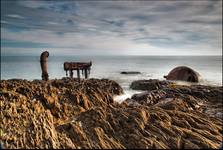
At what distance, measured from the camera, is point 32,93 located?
17172 mm

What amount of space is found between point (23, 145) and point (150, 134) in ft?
19.8

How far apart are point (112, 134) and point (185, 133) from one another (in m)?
3.76

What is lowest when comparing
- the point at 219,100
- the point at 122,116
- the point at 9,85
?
the point at 219,100

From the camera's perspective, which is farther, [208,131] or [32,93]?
[32,93]

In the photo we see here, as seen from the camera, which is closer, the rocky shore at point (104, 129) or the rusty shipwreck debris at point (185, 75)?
the rocky shore at point (104, 129)

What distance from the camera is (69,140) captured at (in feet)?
34.5

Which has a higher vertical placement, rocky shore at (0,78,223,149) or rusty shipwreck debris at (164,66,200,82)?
rocky shore at (0,78,223,149)

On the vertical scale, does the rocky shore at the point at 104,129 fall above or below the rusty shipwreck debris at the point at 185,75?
above

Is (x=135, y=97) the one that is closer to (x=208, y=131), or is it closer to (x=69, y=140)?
(x=208, y=131)

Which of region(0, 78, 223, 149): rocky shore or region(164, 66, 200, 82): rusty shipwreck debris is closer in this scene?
region(0, 78, 223, 149): rocky shore

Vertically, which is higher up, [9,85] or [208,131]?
[9,85]

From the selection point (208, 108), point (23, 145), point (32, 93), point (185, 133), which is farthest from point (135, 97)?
point (23, 145)

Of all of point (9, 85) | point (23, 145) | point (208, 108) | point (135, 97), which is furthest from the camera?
point (135, 97)

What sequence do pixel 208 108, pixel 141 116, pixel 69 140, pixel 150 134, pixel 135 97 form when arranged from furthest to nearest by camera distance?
pixel 135 97
pixel 208 108
pixel 141 116
pixel 150 134
pixel 69 140
